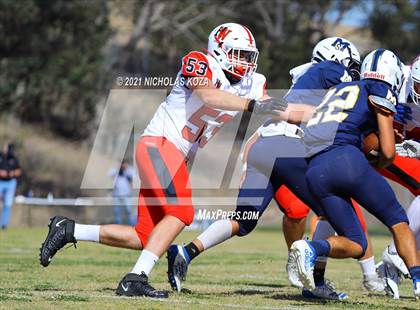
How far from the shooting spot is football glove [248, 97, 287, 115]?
5.81 meters

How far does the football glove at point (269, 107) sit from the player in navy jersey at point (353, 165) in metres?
0.24

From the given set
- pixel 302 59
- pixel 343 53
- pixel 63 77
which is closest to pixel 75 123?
pixel 63 77

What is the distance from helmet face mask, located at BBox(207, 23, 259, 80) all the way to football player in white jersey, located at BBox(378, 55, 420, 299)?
1.12 metres

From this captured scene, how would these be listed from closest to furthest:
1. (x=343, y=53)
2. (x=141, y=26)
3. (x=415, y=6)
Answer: (x=343, y=53)
(x=141, y=26)
(x=415, y=6)

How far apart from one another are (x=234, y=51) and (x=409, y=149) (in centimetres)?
150

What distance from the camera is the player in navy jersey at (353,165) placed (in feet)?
18.2

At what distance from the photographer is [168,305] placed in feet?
18.1

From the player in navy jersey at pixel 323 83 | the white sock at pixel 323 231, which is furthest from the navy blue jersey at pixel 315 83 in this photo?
the white sock at pixel 323 231

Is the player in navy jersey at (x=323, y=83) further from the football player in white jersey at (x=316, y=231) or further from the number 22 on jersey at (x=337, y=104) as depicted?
the number 22 on jersey at (x=337, y=104)

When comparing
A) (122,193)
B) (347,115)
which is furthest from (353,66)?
(122,193)

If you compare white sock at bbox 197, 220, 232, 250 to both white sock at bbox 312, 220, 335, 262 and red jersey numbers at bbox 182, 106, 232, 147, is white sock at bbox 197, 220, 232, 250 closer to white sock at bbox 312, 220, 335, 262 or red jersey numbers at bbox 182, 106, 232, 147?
white sock at bbox 312, 220, 335, 262

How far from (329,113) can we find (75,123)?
22025mm

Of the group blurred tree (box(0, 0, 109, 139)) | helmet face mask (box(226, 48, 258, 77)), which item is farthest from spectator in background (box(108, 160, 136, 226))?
helmet face mask (box(226, 48, 258, 77))

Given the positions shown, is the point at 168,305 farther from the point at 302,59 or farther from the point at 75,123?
the point at 302,59
